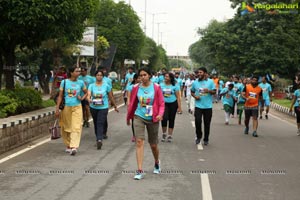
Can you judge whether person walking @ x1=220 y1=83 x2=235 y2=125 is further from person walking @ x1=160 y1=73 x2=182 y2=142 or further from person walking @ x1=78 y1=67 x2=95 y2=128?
person walking @ x1=160 y1=73 x2=182 y2=142

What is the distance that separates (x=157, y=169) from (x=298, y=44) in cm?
3079

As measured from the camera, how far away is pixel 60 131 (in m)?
11.1

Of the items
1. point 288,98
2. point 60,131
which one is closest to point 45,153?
point 60,131

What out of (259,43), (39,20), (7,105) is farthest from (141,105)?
(259,43)

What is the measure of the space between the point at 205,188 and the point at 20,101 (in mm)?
9583

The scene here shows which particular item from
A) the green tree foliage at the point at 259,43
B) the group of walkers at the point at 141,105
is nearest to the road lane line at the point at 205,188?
the group of walkers at the point at 141,105

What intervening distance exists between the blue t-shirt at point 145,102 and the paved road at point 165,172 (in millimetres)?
977

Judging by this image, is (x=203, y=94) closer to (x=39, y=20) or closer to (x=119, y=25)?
(x=39, y=20)

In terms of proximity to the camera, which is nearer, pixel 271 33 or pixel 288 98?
pixel 288 98

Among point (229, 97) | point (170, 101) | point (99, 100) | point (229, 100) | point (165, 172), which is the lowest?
point (165, 172)

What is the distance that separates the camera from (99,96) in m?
11.5

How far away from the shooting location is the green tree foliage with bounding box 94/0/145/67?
46.1 m

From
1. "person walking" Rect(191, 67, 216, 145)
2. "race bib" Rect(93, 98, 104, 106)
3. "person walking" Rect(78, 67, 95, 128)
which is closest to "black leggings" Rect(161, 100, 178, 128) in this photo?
"person walking" Rect(191, 67, 216, 145)

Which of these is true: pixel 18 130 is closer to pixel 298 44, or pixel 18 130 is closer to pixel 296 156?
pixel 296 156
